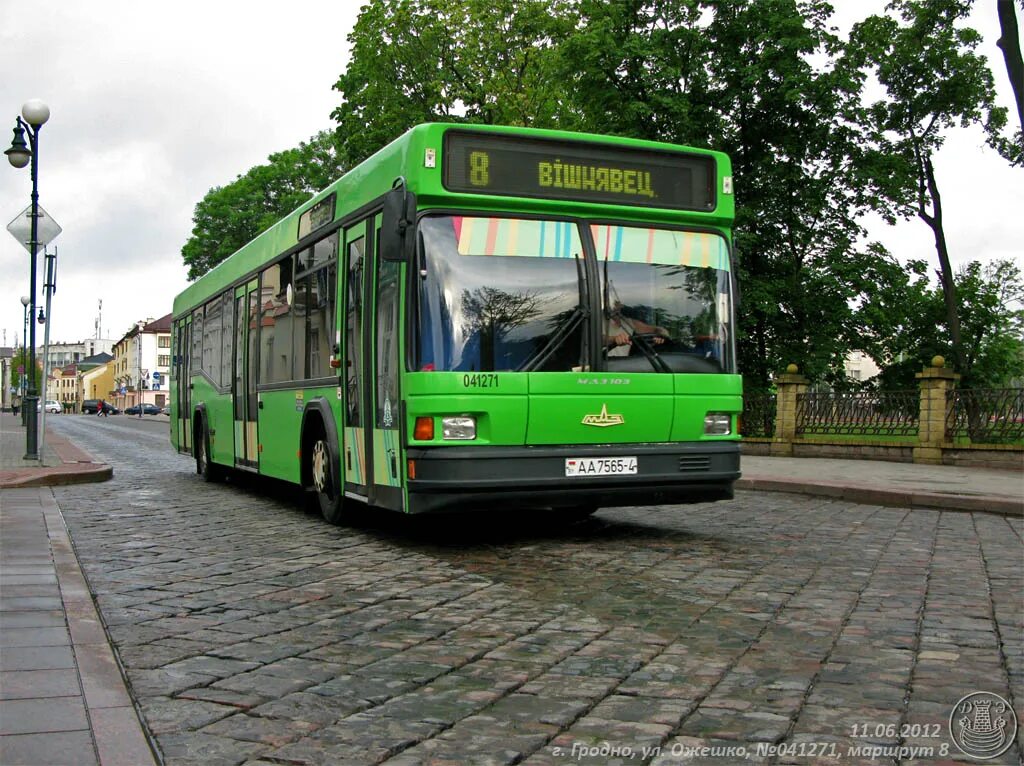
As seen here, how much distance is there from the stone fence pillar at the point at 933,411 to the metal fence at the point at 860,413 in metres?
0.21

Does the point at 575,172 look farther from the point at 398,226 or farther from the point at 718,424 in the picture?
the point at 718,424

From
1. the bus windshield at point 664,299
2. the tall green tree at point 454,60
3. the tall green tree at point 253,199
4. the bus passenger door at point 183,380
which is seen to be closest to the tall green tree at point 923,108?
the tall green tree at point 454,60

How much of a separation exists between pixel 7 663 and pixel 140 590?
2.17m

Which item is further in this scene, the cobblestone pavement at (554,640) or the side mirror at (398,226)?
the side mirror at (398,226)

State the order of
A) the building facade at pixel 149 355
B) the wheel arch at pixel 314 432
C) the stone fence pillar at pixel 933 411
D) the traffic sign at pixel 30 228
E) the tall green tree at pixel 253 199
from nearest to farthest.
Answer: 1. the wheel arch at pixel 314 432
2. the traffic sign at pixel 30 228
3. the stone fence pillar at pixel 933 411
4. the tall green tree at pixel 253 199
5. the building facade at pixel 149 355

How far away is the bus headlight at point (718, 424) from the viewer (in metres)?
8.98

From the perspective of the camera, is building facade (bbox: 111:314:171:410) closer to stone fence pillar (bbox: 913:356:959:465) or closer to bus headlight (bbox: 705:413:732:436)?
stone fence pillar (bbox: 913:356:959:465)

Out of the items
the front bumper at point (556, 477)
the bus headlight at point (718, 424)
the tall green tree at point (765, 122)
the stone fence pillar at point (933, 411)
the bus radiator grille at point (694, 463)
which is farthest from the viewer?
the tall green tree at point (765, 122)

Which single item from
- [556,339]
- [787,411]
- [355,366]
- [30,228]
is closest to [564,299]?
[556,339]

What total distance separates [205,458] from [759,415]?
14.8 metres

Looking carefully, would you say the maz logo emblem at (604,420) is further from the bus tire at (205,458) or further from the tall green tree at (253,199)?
the tall green tree at (253,199)

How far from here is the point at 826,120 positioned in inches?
1307

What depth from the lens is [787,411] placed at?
2591 cm

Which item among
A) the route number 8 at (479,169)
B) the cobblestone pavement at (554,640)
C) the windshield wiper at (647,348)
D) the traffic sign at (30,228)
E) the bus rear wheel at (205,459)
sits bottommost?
the cobblestone pavement at (554,640)
